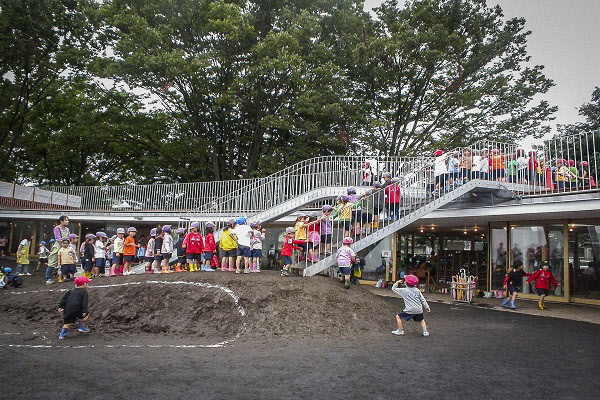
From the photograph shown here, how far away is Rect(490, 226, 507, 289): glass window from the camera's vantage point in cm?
1850

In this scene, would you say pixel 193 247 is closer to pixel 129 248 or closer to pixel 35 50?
pixel 129 248

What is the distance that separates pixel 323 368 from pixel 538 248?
13660 mm

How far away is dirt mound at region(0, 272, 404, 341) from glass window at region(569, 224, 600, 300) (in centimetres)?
872

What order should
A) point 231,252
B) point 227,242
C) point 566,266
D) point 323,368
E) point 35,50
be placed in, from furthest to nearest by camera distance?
1. point 35,50
2. point 566,266
3. point 231,252
4. point 227,242
5. point 323,368

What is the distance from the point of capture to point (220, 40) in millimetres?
23344

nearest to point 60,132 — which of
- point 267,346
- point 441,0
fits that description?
point 441,0

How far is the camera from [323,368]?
23.6 ft

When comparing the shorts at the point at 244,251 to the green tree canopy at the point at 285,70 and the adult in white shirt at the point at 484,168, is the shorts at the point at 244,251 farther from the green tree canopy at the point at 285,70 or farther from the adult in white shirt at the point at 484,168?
the green tree canopy at the point at 285,70

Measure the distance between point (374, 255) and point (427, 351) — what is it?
1518 centimetres

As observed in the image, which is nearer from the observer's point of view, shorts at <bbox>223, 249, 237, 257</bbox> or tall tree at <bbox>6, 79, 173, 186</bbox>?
shorts at <bbox>223, 249, 237, 257</bbox>

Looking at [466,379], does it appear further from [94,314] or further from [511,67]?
[511,67]

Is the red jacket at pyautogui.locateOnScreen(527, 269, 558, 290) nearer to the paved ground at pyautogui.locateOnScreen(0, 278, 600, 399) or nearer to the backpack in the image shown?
the paved ground at pyautogui.locateOnScreen(0, 278, 600, 399)

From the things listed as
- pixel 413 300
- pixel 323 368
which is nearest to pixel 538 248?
pixel 413 300

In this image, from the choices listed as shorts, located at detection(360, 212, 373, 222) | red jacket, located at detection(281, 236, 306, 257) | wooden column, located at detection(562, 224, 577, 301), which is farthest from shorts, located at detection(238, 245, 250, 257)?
wooden column, located at detection(562, 224, 577, 301)
